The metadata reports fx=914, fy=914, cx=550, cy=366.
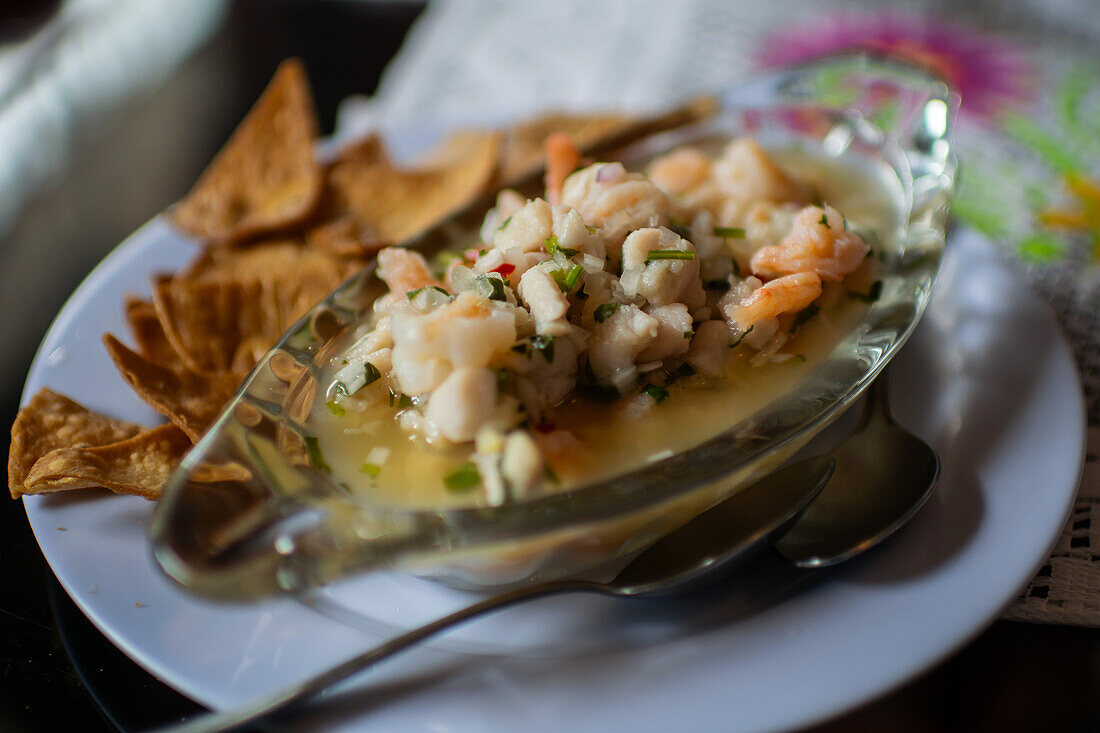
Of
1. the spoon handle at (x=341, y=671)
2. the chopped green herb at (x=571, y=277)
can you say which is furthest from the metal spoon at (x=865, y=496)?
the chopped green herb at (x=571, y=277)

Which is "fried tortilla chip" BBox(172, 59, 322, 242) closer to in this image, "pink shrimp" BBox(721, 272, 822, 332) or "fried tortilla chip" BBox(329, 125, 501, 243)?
"fried tortilla chip" BBox(329, 125, 501, 243)

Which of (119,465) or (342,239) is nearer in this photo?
(119,465)

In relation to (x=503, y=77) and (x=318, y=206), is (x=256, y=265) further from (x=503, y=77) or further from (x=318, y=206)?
(x=503, y=77)

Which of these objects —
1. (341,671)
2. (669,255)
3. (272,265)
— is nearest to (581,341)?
(669,255)

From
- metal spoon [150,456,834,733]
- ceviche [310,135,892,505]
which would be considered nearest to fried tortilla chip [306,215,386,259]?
ceviche [310,135,892,505]

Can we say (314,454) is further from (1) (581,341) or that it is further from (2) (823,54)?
(2) (823,54)

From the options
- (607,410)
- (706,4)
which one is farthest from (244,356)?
(706,4)
